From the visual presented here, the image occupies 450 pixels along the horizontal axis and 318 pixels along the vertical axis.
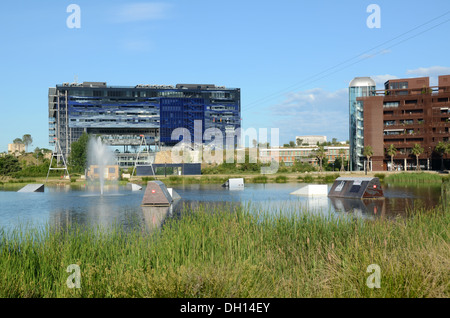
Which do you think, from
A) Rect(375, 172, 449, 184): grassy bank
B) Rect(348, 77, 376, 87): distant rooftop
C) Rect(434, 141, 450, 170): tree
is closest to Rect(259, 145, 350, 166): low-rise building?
Rect(348, 77, 376, 87): distant rooftop

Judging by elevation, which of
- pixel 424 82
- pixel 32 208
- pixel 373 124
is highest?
pixel 424 82

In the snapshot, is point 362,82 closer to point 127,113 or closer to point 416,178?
point 416,178

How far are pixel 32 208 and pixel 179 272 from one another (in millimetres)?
31786

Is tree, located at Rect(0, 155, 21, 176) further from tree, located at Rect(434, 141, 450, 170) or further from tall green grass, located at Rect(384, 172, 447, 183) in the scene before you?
tree, located at Rect(434, 141, 450, 170)

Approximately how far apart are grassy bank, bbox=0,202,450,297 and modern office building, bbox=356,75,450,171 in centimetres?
9990

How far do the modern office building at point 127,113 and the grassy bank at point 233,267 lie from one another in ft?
502

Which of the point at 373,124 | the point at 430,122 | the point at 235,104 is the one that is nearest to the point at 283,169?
the point at 373,124

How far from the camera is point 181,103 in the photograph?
171 metres

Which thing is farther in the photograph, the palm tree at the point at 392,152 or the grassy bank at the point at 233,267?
the palm tree at the point at 392,152

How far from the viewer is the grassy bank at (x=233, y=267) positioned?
369 inches

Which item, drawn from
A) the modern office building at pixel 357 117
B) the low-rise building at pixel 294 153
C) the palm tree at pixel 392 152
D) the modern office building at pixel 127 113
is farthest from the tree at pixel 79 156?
the palm tree at pixel 392 152

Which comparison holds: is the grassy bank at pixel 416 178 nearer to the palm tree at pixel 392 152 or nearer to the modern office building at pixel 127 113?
the palm tree at pixel 392 152

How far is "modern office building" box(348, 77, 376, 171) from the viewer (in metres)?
115

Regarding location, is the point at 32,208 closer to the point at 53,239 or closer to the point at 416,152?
the point at 53,239
